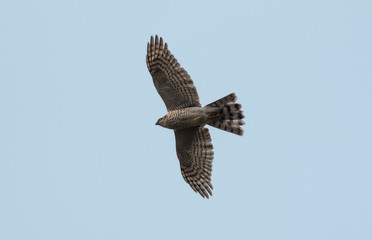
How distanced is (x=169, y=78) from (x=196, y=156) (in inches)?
97.2

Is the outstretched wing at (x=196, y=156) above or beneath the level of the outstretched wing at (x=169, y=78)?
beneath

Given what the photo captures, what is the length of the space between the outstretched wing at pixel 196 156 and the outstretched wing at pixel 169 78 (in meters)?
0.93

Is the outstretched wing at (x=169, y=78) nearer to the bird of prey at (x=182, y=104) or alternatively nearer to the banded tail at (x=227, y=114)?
the bird of prey at (x=182, y=104)

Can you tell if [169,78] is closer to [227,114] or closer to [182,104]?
[182,104]

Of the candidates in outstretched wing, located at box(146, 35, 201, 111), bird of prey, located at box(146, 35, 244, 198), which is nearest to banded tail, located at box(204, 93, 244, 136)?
bird of prey, located at box(146, 35, 244, 198)

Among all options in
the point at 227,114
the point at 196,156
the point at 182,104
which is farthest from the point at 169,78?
the point at 196,156

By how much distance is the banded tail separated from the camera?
1834 cm

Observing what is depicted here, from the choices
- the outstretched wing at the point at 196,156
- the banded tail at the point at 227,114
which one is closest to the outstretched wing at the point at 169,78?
the banded tail at the point at 227,114

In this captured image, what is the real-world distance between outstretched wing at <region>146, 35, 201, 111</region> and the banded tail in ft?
1.48

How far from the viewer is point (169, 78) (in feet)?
60.0

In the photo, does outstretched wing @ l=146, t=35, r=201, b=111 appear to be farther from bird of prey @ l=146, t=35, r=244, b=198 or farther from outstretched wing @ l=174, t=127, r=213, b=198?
outstretched wing @ l=174, t=127, r=213, b=198

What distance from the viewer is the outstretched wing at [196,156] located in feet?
62.5

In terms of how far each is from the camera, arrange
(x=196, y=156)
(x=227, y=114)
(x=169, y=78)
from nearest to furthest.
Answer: (x=169, y=78)
(x=227, y=114)
(x=196, y=156)

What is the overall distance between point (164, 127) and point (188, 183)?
6.10 ft
